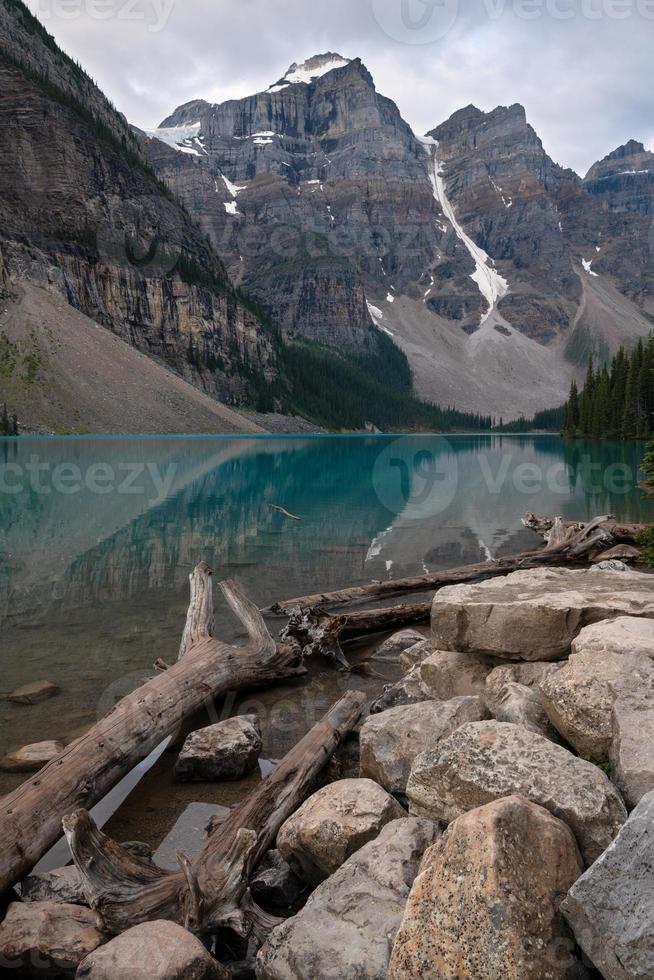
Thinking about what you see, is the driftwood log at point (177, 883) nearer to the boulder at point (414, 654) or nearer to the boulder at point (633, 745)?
the boulder at point (633, 745)

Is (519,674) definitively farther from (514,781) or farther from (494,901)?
(494,901)

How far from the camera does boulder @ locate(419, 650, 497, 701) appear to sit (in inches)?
291

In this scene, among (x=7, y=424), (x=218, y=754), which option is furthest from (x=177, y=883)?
(x=7, y=424)

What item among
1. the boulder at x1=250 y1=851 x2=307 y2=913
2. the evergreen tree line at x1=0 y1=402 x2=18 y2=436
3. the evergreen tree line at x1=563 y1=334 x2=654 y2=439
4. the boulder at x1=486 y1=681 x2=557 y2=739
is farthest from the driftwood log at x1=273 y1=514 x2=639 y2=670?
the evergreen tree line at x1=0 y1=402 x2=18 y2=436

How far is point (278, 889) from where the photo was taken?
195 inches

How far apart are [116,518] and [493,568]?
54.9ft

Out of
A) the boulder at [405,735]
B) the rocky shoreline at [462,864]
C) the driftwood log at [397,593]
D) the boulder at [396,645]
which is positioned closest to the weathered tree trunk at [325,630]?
the driftwood log at [397,593]

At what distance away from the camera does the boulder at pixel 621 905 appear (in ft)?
9.52

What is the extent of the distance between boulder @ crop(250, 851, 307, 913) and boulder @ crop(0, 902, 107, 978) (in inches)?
49.1

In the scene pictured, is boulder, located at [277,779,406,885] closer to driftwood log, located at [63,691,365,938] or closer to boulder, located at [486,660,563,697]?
driftwood log, located at [63,691,365,938]

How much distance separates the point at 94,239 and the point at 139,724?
6467 inches

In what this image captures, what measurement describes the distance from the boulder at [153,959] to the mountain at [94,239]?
113 meters

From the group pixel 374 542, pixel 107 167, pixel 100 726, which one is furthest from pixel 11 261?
pixel 100 726

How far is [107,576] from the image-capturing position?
54.3 ft
